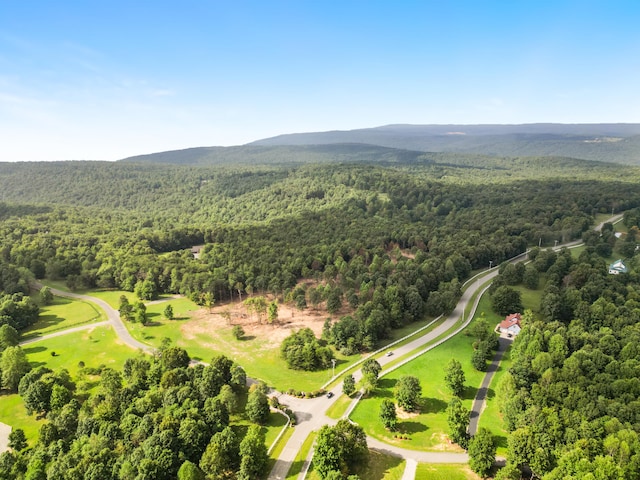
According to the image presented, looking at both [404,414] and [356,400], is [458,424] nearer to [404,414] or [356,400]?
[404,414]

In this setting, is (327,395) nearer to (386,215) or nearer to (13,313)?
(13,313)

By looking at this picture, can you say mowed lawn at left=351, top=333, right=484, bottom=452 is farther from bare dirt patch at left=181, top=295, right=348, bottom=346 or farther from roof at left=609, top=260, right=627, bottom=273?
roof at left=609, top=260, right=627, bottom=273

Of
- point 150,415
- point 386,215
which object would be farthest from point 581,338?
point 386,215

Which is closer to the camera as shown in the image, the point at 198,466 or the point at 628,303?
the point at 198,466

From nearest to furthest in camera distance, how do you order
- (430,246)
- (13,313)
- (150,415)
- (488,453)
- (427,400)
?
(488,453) < (150,415) < (427,400) < (13,313) < (430,246)

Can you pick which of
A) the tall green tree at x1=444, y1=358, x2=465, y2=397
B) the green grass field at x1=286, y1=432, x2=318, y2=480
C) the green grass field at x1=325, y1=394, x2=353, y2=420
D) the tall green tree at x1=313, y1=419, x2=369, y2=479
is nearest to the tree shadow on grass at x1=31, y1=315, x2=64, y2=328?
the green grass field at x1=325, y1=394, x2=353, y2=420

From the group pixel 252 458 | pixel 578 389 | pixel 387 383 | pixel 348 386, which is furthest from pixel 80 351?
pixel 578 389
